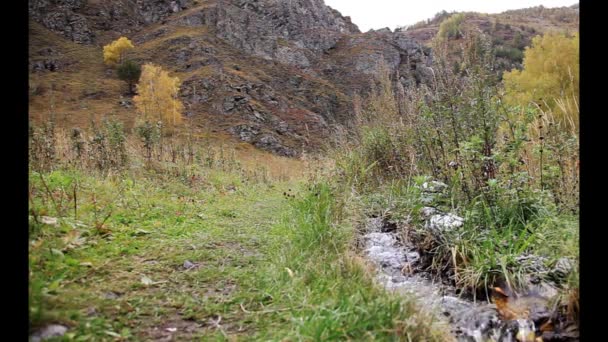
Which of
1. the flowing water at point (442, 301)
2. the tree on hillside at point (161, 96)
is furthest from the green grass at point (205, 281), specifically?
the tree on hillside at point (161, 96)

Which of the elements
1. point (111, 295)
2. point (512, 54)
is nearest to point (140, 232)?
point (111, 295)

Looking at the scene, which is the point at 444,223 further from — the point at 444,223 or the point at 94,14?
the point at 94,14

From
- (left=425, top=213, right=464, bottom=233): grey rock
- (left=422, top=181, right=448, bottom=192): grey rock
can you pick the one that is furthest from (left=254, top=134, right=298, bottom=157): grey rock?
(left=425, top=213, right=464, bottom=233): grey rock

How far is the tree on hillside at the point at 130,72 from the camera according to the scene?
37906mm

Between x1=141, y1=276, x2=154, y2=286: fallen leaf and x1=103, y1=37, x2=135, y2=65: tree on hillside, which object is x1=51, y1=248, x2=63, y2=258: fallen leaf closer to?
x1=141, y1=276, x2=154, y2=286: fallen leaf

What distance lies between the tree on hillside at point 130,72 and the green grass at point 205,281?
128ft

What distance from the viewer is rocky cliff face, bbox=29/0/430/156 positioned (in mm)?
36562

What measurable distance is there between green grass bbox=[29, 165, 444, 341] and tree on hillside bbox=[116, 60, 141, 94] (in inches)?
1538

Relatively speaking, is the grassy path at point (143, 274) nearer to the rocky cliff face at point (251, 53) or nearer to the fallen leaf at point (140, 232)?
the fallen leaf at point (140, 232)

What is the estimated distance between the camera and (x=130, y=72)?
38000mm

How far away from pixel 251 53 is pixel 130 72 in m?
16.4

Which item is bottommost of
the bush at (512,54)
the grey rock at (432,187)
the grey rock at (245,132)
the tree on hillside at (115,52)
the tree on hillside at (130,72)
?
the grey rock at (432,187)

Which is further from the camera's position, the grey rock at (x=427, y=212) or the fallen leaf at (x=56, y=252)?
the grey rock at (x=427, y=212)
